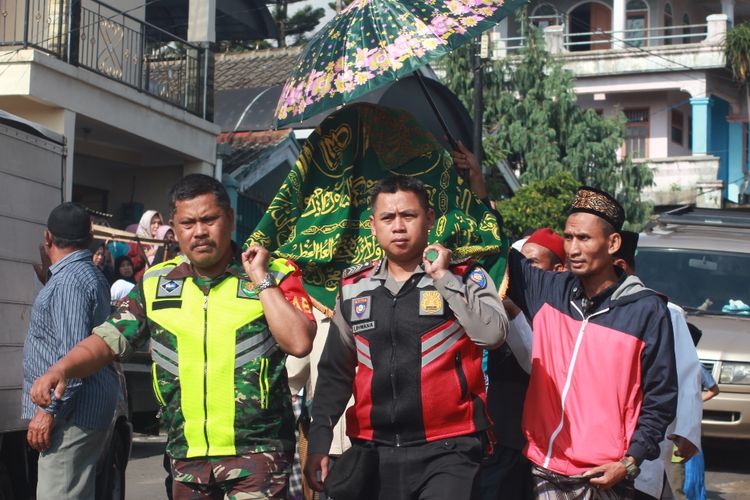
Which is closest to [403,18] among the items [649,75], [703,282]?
[703,282]

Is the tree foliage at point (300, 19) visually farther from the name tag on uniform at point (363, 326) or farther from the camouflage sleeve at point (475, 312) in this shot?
the camouflage sleeve at point (475, 312)

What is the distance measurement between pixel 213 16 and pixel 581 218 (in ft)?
48.9

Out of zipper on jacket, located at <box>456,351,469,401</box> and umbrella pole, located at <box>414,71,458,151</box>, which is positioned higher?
umbrella pole, located at <box>414,71,458,151</box>

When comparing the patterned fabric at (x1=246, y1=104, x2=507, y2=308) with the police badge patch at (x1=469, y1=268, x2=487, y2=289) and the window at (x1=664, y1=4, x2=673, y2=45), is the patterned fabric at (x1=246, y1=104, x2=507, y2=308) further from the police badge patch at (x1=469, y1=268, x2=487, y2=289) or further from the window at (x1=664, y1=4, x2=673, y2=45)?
the window at (x1=664, y1=4, x2=673, y2=45)

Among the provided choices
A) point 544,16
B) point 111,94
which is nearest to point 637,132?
point 544,16

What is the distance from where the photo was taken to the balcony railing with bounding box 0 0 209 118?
1596cm

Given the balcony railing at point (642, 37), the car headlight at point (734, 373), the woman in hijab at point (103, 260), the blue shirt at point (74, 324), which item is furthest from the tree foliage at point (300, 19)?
the blue shirt at point (74, 324)

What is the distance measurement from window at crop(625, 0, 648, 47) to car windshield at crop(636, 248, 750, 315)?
31422mm

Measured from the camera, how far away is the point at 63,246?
642cm

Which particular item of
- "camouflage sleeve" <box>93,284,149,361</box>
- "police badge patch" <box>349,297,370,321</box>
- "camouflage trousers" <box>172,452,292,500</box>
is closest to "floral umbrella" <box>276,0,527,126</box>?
"police badge patch" <box>349,297,370,321</box>

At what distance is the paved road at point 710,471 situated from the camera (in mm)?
10250

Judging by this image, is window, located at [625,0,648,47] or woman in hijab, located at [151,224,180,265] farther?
window, located at [625,0,648,47]

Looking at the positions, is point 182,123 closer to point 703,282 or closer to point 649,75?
point 703,282

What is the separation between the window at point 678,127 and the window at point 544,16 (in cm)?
547
